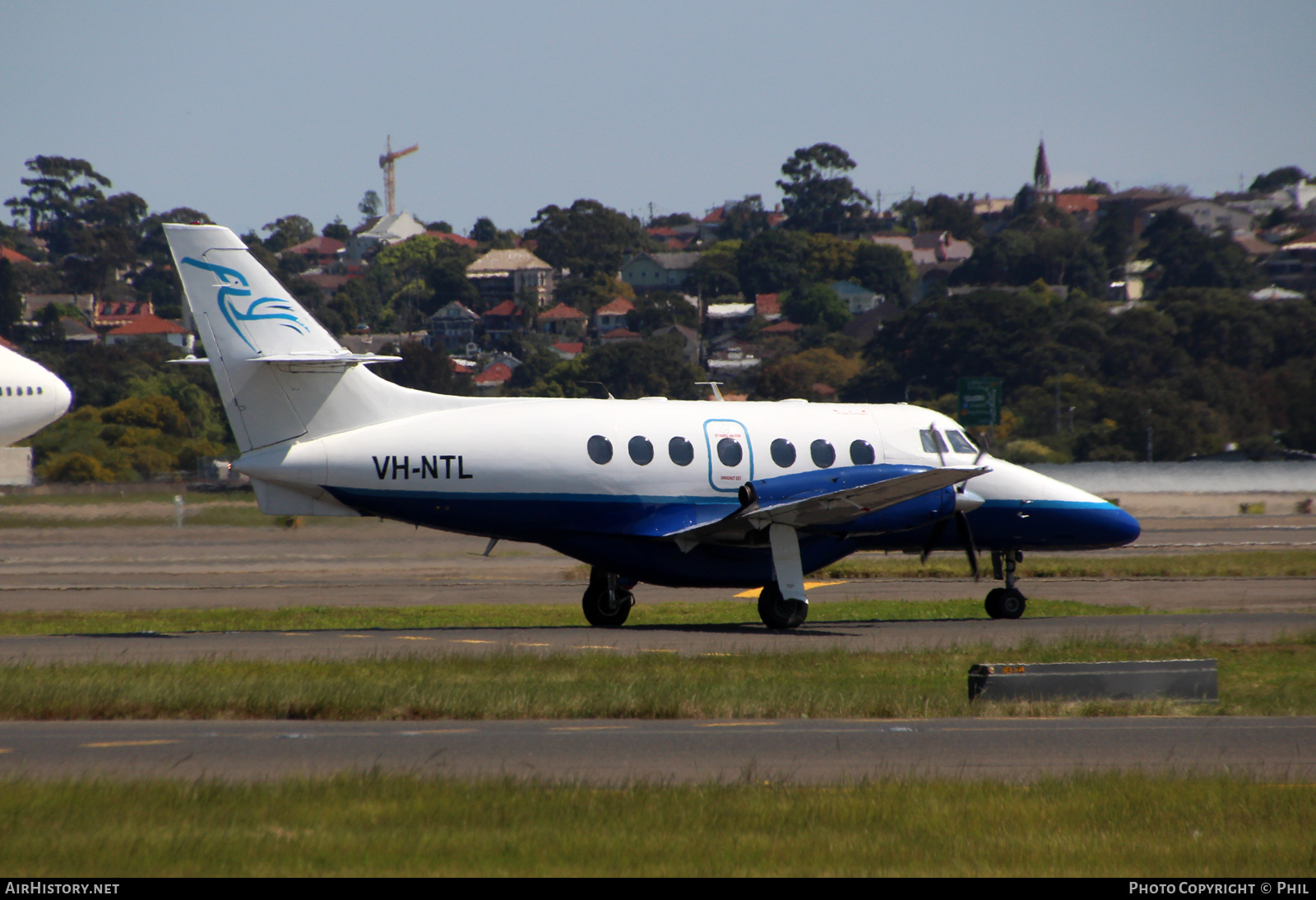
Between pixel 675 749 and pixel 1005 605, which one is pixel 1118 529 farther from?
pixel 675 749

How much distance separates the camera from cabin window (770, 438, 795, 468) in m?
24.6

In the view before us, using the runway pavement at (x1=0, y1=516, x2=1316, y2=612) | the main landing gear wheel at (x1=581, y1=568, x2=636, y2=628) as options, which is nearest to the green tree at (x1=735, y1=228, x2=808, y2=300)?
the runway pavement at (x1=0, y1=516, x2=1316, y2=612)

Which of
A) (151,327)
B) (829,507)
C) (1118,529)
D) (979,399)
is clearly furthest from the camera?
(151,327)

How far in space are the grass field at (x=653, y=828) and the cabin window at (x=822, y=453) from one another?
13.8 m

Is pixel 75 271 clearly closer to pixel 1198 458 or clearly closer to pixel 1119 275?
pixel 1119 275

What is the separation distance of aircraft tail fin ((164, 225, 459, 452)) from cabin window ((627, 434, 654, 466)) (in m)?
4.26

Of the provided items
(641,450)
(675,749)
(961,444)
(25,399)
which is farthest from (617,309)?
(675,749)

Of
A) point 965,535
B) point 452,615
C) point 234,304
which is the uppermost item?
point 234,304

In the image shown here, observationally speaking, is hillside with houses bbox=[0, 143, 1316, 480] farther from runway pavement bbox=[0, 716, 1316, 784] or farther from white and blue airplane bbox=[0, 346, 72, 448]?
runway pavement bbox=[0, 716, 1316, 784]

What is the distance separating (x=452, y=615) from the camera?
88.6 ft

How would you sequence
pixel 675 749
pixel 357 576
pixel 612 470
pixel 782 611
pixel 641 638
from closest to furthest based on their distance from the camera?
1. pixel 675 749
2. pixel 641 638
3. pixel 612 470
4. pixel 782 611
5. pixel 357 576

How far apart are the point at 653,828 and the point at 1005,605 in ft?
57.0

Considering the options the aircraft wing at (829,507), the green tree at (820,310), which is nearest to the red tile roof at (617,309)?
the green tree at (820,310)

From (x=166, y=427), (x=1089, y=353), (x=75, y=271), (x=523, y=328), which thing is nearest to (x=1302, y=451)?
(x=1089, y=353)
